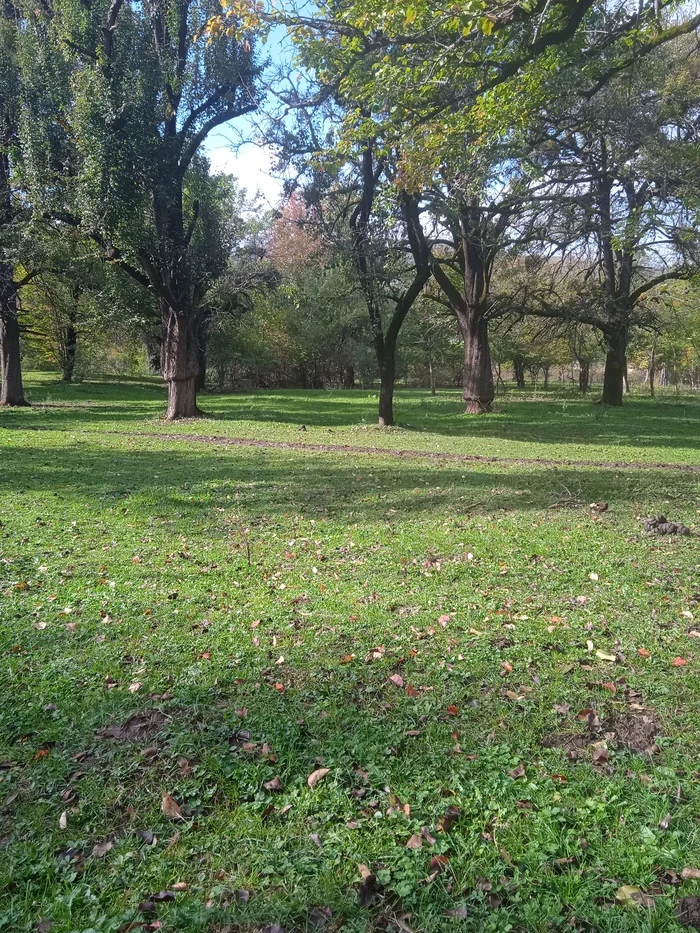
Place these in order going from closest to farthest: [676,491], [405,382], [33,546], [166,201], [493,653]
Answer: [493,653], [33,546], [676,491], [166,201], [405,382]

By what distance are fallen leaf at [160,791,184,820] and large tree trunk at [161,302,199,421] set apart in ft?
64.0

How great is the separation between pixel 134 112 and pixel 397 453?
1248 cm

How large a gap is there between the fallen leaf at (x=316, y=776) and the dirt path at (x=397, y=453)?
10.5 metres

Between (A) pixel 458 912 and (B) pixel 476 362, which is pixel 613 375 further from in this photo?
(A) pixel 458 912

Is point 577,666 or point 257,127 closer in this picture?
point 577,666

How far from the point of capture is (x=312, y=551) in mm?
6566

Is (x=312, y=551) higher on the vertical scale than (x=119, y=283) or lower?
lower

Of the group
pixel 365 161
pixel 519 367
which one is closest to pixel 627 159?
pixel 365 161

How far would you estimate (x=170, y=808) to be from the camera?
9.27 ft

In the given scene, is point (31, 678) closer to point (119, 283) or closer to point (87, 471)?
point (87, 471)

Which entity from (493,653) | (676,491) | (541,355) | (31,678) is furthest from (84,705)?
(541,355)

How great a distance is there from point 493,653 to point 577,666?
551mm

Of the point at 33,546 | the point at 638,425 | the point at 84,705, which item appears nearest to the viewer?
the point at 84,705

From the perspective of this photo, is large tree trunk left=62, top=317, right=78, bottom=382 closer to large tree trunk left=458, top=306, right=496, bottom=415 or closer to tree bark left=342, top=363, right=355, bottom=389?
large tree trunk left=458, top=306, right=496, bottom=415
